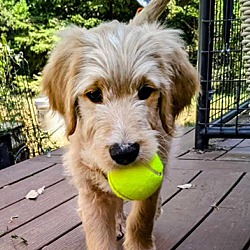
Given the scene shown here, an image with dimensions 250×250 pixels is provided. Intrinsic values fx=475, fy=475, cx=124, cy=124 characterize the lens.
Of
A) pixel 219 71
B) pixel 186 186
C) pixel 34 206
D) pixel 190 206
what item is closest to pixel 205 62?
pixel 219 71

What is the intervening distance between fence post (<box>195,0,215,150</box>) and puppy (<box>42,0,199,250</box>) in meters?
1.41

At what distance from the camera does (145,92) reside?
170cm

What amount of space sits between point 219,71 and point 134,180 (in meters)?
2.31

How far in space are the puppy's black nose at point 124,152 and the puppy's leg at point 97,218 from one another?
1.24 ft

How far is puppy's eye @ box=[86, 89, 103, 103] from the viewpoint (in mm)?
1668

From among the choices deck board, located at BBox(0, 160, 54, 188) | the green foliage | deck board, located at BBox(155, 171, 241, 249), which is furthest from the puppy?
the green foliage

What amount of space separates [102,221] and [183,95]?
1.95 ft

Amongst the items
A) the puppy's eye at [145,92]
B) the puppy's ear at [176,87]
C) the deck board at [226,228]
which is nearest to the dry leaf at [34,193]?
the deck board at [226,228]

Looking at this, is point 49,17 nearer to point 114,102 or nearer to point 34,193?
point 34,193

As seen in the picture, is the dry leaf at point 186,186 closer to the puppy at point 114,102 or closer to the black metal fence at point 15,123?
the puppy at point 114,102

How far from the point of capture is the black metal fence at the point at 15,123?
3580 millimetres

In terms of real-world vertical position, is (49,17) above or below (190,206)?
above

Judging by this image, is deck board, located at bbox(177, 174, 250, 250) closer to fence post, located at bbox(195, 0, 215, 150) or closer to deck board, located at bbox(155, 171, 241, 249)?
deck board, located at bbox(155, 171, 241, 249)

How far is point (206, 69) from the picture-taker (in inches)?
134
